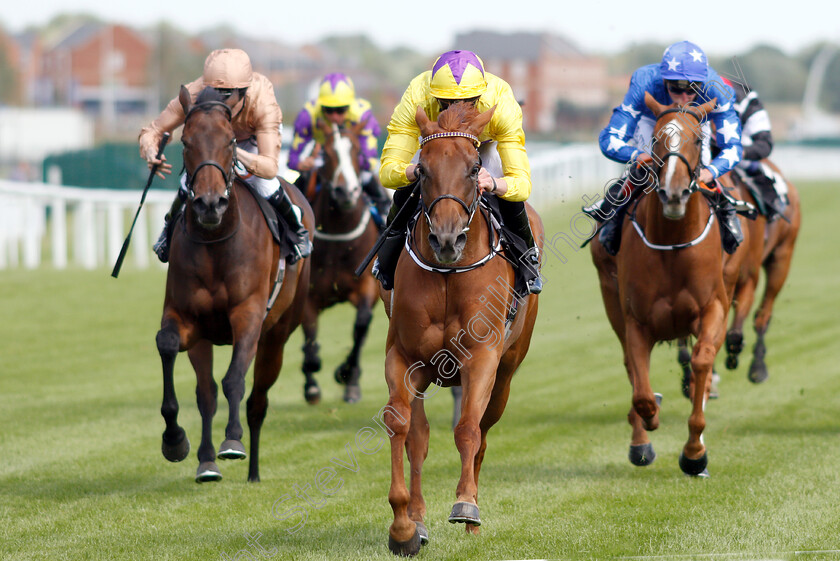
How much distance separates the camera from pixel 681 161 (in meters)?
5.96

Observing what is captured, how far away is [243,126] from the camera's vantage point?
6.66m

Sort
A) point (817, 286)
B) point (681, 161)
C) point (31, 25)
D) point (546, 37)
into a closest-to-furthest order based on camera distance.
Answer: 1. point (681, 161)
2. point (817, 286)
3. point (546, 37)
4. point (31, 25)

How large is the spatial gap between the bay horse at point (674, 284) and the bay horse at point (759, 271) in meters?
1.39

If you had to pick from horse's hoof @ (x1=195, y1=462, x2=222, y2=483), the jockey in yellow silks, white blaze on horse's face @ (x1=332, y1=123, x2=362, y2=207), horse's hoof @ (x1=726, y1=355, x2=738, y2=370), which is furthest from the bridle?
white blaze on horse's face @ (x1=332, y1=123, x2=362, y2=207)

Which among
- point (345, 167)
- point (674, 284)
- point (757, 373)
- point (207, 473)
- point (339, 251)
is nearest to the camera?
point (207, 473)

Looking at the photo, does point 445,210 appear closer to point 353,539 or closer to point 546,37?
point 353,539

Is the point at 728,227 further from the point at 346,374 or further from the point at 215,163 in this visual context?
the point at 346,374

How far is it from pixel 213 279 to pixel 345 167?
122 inches

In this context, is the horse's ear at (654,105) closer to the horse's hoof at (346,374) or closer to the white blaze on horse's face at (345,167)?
the white blaze on horse's face at (345,167)

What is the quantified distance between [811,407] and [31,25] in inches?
5314

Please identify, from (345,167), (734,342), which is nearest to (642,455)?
(734,342)

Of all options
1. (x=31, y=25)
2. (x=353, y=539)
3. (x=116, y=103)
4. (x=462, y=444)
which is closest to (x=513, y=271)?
(x=462, y=444)

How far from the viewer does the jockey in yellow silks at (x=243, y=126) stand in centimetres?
630

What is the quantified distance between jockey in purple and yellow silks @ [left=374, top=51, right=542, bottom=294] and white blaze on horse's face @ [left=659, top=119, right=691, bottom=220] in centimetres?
88
